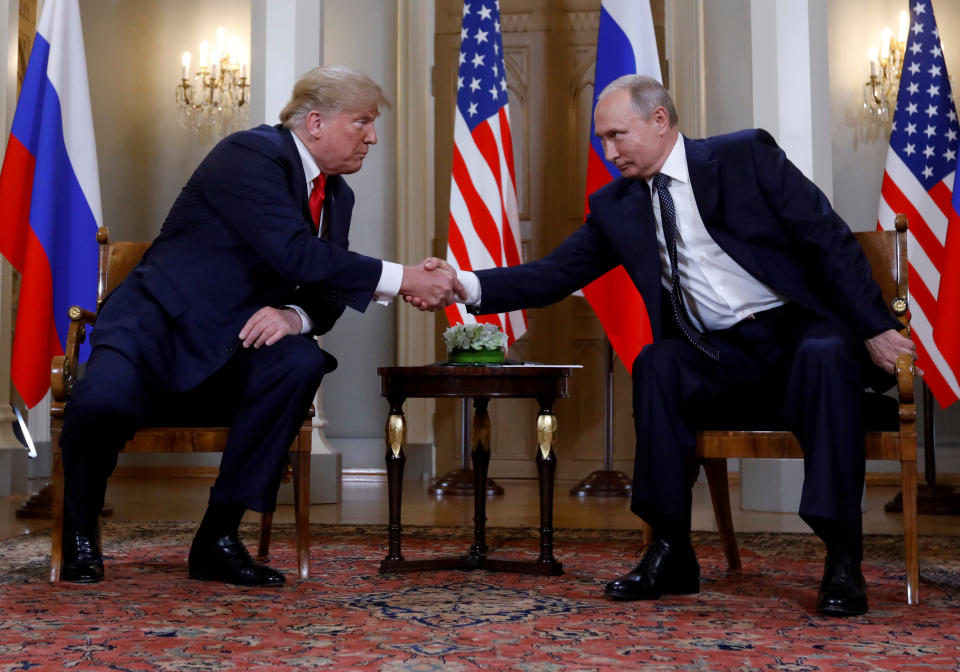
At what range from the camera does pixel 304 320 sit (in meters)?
2.66

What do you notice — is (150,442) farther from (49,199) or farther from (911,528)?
(49,199)

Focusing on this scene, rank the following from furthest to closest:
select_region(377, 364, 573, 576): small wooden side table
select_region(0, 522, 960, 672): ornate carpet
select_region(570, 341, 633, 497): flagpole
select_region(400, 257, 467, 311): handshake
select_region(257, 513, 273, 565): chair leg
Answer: select_region(570, 341, 633, 497): flagpole, select_region(257, 513, 273, 565): chair leg, select_region(400, 257, 467, 311): handshake, select_region(377, 364, 573, 576): small wooden side table, select_region(0, 522, 960, 672): ornate carpet

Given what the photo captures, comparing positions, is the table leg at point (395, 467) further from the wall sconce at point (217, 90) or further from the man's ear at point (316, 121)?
the wall sconce at point (217, 90)

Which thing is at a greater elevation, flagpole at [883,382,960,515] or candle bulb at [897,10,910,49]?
candle bulb at [897,10,910,49]

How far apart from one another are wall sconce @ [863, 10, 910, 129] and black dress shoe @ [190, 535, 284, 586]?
4.67m

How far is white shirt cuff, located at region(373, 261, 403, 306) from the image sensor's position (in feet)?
8.78

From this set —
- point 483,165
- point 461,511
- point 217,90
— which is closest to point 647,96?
point 461,511

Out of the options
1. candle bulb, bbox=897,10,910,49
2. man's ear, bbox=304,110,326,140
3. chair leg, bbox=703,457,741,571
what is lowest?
chair leg, bbox=703,457,741,571

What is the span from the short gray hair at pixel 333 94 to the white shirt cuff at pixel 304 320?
0.50m

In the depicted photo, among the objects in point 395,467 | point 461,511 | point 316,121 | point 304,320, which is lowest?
point 461,511

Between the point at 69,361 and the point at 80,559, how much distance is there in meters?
0.49

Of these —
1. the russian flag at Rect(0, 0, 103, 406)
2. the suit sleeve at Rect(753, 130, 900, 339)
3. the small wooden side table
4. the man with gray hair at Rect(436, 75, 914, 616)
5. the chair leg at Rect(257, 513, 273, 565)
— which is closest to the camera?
the man with gray hair at Rect(436, 75, 914, 616)

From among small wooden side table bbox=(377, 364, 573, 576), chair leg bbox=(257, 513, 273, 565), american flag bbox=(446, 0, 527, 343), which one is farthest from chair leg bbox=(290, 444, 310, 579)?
american flag bbox=(446, 0, 527, 343)

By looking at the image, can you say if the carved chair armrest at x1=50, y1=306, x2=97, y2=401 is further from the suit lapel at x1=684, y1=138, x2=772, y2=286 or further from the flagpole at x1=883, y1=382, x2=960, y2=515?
the flagpole at x1=883, y1=382, x2=960, y2=515
